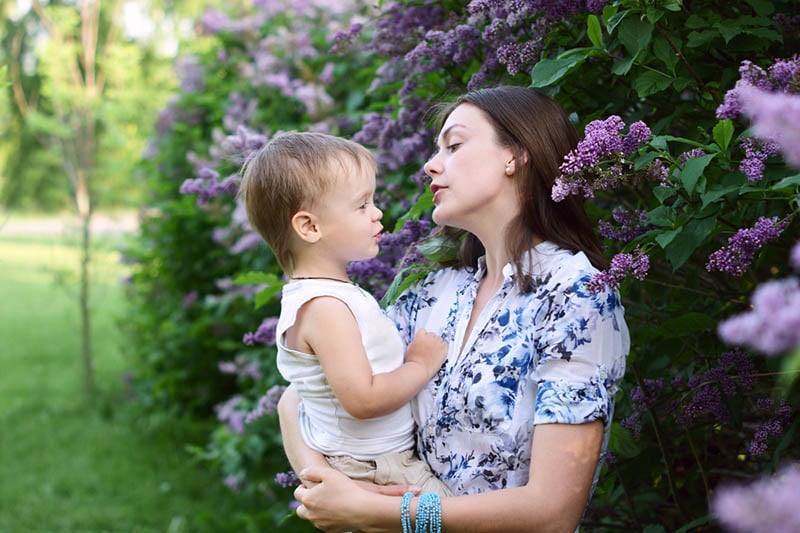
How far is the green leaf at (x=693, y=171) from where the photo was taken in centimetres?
148

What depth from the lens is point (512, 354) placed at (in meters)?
1.76

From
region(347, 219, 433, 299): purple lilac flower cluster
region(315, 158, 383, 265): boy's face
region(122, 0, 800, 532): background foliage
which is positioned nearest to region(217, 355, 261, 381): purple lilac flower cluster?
region(122, 0, 800, 532): background foliage

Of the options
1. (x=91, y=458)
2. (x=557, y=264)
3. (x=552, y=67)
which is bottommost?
(x=91, y=458)

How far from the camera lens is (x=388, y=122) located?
2.52m

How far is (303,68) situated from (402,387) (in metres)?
2.71

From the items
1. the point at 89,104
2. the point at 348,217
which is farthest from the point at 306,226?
the point at 89,104

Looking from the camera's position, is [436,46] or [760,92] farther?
[436,46]

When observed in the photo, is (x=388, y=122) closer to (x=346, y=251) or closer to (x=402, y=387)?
(x=346, y=251)

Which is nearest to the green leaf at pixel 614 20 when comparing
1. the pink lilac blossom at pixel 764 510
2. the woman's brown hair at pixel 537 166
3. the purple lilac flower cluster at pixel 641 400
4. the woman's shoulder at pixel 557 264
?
the woman's brown hair at pixel 537 166

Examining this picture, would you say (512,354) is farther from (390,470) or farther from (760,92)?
(760,92)

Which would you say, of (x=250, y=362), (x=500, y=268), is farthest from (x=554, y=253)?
(x=250, y=362)

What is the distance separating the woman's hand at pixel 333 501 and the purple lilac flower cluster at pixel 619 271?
24.7 inches

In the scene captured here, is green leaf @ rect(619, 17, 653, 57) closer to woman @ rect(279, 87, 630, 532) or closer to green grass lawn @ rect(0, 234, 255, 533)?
woman @ rect(279, 87, 630, 532)

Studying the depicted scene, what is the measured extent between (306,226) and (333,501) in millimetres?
627
